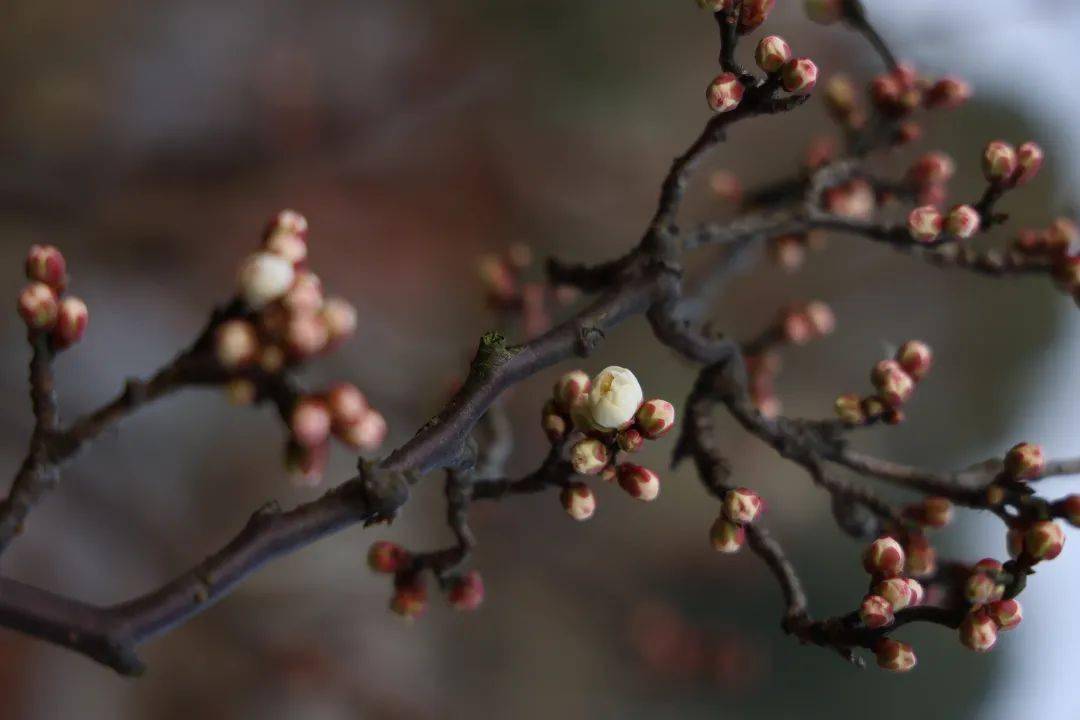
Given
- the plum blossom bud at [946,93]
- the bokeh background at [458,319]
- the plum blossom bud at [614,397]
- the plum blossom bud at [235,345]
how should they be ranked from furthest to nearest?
the bokeh background at [458,319] < the plum blossom bud at [946,93] < the plum blossom bud at [614,397] < the plum blossom bud at [235,345]

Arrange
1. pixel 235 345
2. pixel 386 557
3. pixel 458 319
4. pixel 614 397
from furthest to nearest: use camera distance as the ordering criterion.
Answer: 1. pixel 458 319
2. pixel 386 557
3. pixel 614 397
4. pixel 235 345

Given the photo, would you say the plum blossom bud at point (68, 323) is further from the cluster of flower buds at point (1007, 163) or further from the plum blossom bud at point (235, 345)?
the cluster of flower buds at point (1007, 163)

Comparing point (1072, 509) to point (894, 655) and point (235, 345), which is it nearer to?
point (894, 655)

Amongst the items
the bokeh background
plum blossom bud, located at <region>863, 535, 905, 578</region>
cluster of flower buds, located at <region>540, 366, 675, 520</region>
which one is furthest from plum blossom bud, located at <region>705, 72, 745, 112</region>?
the bokeh background

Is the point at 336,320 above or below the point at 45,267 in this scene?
below

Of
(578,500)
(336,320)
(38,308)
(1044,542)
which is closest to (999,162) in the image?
(1044,542)

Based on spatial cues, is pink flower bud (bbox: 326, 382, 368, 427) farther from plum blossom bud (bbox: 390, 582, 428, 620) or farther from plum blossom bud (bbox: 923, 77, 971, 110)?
plum blossom bud (bbox: 923, 77, 971, 110)

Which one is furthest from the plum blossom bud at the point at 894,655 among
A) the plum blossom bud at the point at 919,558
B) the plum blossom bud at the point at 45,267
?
the plum blossom bud at the point at 45,267
